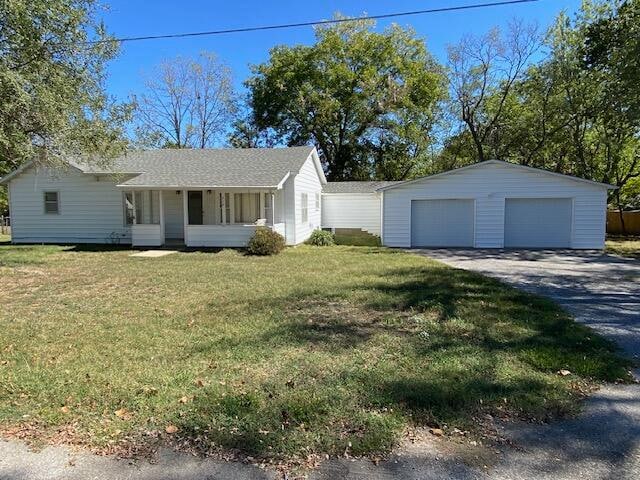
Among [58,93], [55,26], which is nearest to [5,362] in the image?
[58,93]

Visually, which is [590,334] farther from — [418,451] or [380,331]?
[418,451]

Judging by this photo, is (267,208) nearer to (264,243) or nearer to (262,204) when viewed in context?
(262,204)

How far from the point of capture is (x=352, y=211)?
2328cm

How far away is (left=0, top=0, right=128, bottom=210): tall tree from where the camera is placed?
9344 millimetres

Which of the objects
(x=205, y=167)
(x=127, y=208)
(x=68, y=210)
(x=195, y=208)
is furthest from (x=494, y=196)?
(x=68, y=210)

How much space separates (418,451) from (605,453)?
4.03 feet

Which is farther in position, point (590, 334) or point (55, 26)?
point (55, 26)

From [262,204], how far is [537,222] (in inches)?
416

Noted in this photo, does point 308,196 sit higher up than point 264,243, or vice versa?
point 308,196

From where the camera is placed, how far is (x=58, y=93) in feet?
34.0

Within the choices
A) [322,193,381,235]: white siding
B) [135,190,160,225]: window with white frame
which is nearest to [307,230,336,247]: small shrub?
[322,193,381,235]: white siding

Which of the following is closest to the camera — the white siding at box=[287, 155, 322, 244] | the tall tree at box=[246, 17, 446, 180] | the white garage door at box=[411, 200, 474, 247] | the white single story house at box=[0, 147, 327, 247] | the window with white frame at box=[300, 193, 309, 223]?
the white garage door at box=[411, 200, 474, 247]

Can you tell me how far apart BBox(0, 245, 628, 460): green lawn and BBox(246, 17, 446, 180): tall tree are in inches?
945

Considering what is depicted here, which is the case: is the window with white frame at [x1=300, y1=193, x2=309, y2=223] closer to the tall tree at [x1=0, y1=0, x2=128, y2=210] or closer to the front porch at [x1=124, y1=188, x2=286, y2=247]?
the front porch at [x1=124, y1=188, x2=286, y2=247]
